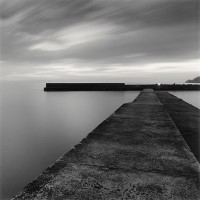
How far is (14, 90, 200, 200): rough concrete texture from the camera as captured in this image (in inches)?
63.3

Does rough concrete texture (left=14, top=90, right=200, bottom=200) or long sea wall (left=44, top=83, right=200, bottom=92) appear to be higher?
long sea wall (left=44, top=83, right=200, bottom=92)

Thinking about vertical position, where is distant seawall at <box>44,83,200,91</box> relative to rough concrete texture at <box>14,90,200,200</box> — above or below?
above

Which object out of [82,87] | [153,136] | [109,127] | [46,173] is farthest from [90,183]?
[82,87]

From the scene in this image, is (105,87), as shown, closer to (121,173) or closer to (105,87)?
(105,87)

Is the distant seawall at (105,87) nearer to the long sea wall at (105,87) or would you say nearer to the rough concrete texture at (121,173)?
the long sea wall at (105,87)

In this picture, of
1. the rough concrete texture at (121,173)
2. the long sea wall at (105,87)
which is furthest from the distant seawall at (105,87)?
the rough concrete texture at (121,173)

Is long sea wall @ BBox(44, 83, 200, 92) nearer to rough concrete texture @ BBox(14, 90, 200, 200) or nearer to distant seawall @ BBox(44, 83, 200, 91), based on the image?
distant seawall @ BBox(44, 83, 200, 91)

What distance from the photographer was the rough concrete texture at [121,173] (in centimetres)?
161

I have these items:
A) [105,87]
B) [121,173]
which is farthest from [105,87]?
[121,173]

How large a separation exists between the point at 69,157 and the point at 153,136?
5.39ft

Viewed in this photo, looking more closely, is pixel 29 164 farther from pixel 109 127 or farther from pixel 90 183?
pixel 90 183

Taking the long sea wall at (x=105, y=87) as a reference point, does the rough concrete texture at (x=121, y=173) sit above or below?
below

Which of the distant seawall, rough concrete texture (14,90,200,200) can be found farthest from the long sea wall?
rough concrete texture (14,90,200,200)

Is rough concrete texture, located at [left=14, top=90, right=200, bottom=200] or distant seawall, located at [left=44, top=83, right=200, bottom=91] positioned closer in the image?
rough concrete texture, located at [left=14, top=90, right=200, bottom=200]
